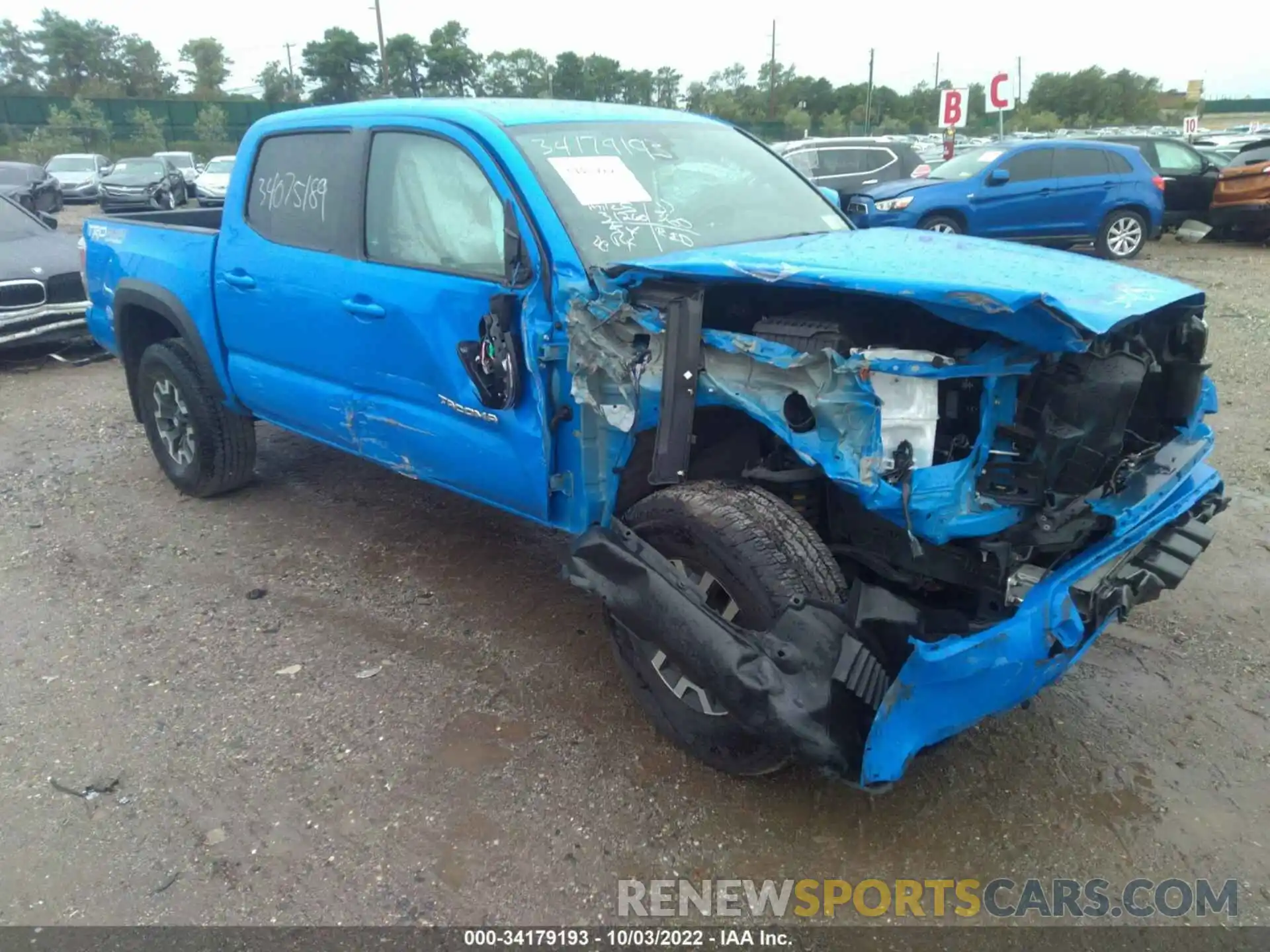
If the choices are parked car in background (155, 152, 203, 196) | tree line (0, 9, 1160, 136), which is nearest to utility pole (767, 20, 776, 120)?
tree line (0, 9, 1160, 136)

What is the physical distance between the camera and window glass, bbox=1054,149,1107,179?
12477 millimetres

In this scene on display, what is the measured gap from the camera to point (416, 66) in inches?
1969

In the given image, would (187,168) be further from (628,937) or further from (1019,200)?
(628,937)

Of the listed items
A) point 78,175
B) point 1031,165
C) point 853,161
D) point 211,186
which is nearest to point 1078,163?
point 1031,165

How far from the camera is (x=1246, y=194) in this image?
13.8m

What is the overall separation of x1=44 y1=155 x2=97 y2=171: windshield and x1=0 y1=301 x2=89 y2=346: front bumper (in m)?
21.2

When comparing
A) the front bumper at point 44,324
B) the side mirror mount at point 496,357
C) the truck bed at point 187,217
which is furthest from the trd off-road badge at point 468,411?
the front bumper at point 44,324

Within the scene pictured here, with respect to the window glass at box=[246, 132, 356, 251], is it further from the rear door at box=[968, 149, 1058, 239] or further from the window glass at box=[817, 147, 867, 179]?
the window glass at box=[817, 147, 867, 179]

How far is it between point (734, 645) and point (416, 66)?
53.8 metres

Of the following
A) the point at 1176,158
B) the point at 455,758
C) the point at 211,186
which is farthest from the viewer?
the point at 211,186

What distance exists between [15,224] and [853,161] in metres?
11.0

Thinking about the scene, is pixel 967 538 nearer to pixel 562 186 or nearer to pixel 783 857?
pixel 783 857

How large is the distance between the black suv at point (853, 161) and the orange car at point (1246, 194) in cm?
435

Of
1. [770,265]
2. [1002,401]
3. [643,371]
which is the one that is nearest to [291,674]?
[643,371]
